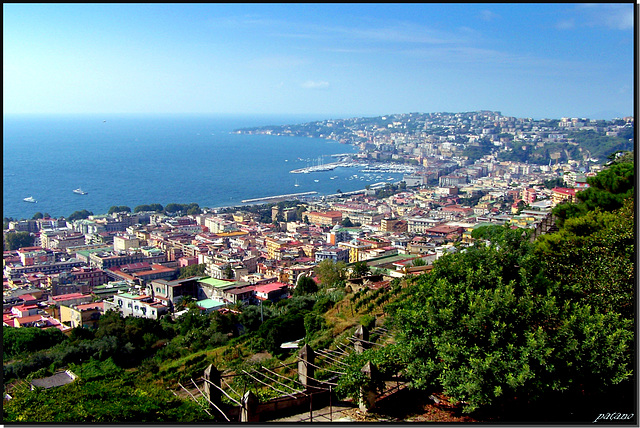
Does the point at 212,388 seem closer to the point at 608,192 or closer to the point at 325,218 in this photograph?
the point at 608,192

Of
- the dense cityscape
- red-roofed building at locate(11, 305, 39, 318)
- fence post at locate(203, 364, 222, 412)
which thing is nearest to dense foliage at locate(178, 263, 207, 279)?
the dense cityscape

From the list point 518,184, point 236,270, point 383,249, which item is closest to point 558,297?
point 236,270

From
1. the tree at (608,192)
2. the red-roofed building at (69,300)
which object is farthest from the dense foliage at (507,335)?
the red-roofed building at (69,300)

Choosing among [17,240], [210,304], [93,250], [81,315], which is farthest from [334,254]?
[17,240]

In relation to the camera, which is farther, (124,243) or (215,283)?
(124,243)

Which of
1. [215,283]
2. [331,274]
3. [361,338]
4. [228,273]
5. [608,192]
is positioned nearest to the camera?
[361,338]

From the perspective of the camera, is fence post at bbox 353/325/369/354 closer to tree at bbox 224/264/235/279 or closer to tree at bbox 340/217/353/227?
tree at bbox 224/264/235/279
